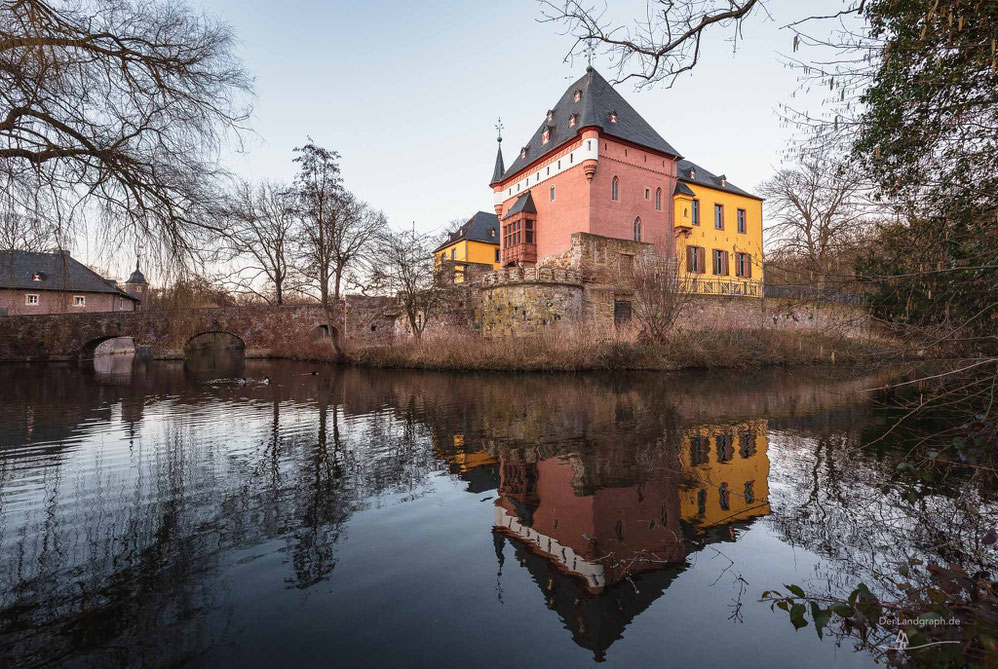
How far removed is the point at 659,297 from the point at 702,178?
17321mm

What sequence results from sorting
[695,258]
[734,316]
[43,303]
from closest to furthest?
[734,316] → [695,258] → [43,303]

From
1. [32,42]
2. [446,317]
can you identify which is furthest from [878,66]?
[446,317]

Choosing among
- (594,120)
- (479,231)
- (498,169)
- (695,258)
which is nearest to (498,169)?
(498,169)

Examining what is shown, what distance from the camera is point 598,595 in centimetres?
321

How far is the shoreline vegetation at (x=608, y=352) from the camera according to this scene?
19531mm

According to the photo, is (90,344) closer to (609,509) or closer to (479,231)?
(479,231)

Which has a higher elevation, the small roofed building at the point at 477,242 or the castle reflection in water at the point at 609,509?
the small roofed building at the point at 477,242

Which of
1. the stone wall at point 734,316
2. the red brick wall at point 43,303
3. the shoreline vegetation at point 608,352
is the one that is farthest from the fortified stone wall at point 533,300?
the red brick wall at point 43,303

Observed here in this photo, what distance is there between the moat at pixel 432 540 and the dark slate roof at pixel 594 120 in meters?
22.0

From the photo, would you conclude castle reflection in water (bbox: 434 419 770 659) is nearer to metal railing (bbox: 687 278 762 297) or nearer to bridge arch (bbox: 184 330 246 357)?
metal railing (bbox: 687 278 762 297)

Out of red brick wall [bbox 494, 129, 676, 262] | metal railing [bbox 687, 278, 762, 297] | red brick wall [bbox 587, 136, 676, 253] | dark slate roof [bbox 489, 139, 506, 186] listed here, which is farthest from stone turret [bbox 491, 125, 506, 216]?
metal railing [bbox 687, 278, 762, 297]

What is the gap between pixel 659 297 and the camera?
20.1 metres

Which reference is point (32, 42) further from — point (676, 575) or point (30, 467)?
point (676, 575)

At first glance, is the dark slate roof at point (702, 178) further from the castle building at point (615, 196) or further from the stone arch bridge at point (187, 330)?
the stone arch bridge at point (187, 330)
